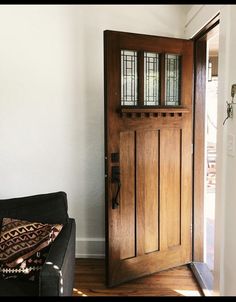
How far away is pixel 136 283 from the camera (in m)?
2.08

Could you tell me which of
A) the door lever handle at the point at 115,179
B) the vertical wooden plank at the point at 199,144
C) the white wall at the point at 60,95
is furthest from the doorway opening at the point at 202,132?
the door lever handle at the point at 115,179

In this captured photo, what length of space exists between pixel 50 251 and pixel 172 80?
4.56 ft

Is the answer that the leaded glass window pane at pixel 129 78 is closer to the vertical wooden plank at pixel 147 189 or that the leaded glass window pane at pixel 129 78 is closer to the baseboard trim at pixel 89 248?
the vertical wooden plank at pixel 147 189

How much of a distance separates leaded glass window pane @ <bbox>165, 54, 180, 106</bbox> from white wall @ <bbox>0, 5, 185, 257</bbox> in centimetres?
28

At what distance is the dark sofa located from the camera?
125 cm

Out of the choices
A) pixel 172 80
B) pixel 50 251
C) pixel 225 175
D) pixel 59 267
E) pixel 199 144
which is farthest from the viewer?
pixel 199 144

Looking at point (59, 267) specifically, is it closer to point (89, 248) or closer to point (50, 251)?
point (50, 251)

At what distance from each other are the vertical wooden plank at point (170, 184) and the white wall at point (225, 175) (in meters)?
0.51

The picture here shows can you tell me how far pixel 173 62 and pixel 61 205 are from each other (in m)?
1.23

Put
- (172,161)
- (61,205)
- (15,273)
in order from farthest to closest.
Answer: (172,161)
(61,205)
(15,273)

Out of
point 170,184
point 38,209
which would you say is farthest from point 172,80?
point 38,209

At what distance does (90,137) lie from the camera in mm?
2430
